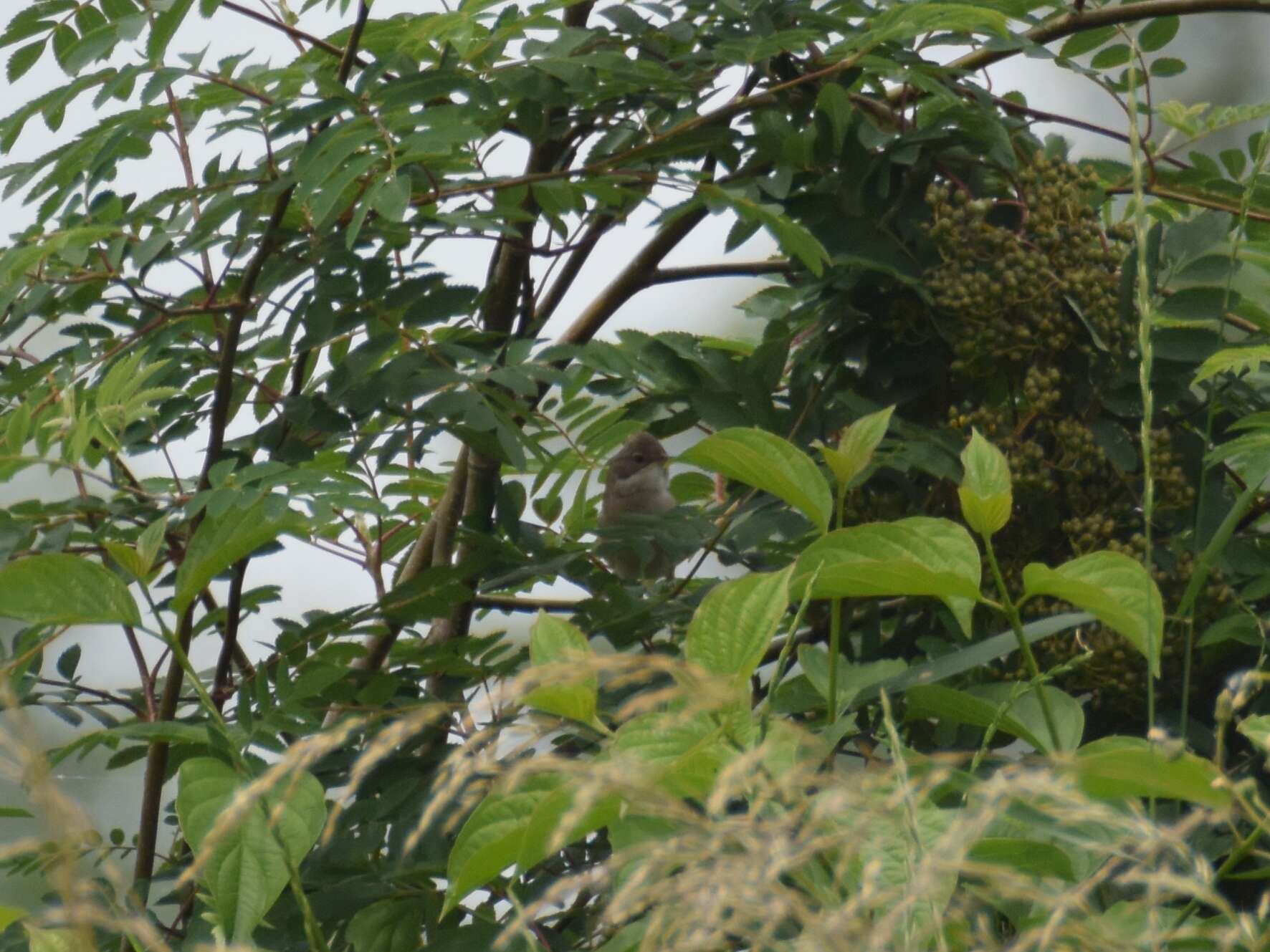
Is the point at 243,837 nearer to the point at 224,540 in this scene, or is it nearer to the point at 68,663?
the point at 224,540

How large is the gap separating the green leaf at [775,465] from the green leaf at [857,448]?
0.02m

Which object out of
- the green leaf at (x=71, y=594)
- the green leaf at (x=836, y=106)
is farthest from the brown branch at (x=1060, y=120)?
the green leaf at (x=71, y=594)

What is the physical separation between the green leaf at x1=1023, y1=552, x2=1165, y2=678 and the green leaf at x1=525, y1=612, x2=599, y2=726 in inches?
9.6

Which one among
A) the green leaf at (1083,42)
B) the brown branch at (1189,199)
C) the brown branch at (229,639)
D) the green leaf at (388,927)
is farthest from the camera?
the green leaf at (1083,42)

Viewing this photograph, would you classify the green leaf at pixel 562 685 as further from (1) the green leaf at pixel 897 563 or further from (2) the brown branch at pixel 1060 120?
(2) the brown branch at pixel 1060 120

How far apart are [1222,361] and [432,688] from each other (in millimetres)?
712

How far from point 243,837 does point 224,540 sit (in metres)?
0.22

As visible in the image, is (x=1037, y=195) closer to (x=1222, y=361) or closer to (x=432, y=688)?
(x=1222, y=361)

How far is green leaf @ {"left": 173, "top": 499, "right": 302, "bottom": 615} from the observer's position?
849mm

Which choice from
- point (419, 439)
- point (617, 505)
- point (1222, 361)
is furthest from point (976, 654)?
point (617, 505)

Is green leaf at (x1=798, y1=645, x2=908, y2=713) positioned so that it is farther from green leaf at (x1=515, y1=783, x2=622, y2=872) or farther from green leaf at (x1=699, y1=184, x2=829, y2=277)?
green leaf at (x1=699, y1=184, x2=829, y2=277)

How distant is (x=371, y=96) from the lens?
1051 millimetres

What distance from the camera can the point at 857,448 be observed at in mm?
809

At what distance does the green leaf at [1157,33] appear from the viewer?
137 centimetres
